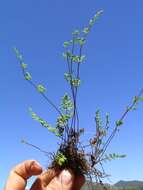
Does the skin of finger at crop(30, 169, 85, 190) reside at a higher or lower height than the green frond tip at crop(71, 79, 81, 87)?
lower

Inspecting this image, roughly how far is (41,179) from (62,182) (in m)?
0.33

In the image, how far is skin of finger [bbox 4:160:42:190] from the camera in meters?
6.22

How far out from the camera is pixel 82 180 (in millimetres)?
7223

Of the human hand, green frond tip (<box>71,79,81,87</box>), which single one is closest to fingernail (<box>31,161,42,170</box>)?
the human hand

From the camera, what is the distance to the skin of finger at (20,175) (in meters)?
6.22

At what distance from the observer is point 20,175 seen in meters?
6.35

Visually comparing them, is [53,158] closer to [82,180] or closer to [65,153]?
[65,153]

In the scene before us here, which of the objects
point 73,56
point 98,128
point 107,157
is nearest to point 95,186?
point 107,157

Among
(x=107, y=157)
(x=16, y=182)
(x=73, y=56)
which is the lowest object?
(x=16, y=182)

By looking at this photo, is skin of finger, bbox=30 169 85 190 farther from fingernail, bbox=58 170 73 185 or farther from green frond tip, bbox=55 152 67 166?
green frond tip, bbox=55 152 67 166

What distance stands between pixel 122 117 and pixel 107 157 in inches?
31.8

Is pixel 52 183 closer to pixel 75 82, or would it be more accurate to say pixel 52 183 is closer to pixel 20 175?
pixel 20 175

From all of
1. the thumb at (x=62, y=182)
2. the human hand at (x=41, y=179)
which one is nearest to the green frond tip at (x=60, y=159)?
the human hand at (x=41, y=179)

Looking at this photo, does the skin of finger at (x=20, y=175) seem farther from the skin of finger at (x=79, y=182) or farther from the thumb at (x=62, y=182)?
the skin of finger at (x=79, y=182)
